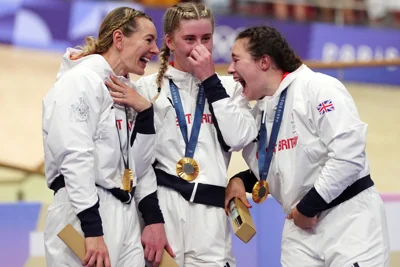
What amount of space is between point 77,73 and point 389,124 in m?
5.45

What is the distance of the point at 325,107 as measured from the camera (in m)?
3.74

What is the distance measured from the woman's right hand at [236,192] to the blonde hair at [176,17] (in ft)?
1.97

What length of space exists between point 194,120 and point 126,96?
430 millimetres

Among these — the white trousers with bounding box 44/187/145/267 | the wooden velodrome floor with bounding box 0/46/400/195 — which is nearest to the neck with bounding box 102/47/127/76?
the white trousers with bounding box 44/187/145/267

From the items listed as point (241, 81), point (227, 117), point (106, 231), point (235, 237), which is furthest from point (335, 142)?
point (235, 237)

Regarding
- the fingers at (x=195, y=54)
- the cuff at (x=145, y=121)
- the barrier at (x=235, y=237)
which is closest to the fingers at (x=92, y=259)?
the cuff at (x=145, y=121)

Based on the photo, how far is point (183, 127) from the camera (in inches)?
158

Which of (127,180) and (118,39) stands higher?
(118,39)

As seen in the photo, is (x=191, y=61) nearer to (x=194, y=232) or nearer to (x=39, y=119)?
(x=194, y=232)

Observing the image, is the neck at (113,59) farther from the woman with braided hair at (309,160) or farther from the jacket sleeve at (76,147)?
the woman with braided hair at (309,160)

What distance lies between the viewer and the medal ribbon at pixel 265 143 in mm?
3943

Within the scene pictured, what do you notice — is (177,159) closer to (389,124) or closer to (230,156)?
(230,156)

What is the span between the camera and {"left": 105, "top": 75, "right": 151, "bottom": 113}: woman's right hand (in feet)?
12.2

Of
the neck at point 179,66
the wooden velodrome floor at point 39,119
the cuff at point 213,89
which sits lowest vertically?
the wooden velodrome floor at point 39,119
